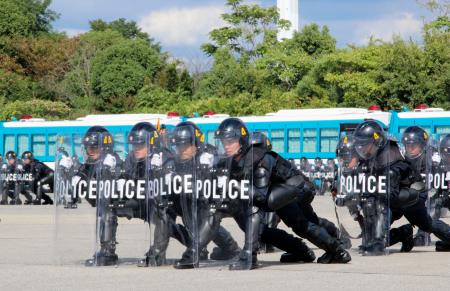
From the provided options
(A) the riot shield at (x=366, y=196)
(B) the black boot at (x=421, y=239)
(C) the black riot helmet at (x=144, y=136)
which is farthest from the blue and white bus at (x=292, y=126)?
(C) the black riot helmet at (x=144, y=136)

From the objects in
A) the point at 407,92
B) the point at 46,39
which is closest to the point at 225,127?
the point at 407,92

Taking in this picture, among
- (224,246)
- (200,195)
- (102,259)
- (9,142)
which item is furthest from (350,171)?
(9,142)

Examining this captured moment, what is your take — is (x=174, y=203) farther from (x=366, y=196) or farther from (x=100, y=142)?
(x=366, y=196)

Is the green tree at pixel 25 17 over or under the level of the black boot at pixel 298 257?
over

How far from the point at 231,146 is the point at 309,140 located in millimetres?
27905

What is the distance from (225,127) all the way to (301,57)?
4546cm

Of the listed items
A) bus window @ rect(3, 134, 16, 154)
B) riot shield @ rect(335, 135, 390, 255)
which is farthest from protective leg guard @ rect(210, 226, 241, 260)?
bus window @ rect(3, 134, 16, 154)

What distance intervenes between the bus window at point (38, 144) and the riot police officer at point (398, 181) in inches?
1185

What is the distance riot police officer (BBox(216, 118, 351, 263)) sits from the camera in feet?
39.1

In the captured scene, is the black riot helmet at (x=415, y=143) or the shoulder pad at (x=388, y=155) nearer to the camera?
the shoulder pad at (x=388, y=155)

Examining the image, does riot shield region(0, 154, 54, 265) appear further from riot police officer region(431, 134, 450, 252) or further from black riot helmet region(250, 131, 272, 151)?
riot police officer region(431, 134, 450, 252)

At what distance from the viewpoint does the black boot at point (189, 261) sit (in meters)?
12.1

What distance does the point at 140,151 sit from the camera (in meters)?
12.4

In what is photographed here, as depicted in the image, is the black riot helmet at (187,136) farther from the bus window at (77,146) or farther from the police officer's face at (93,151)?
the bus window at (77,146)
